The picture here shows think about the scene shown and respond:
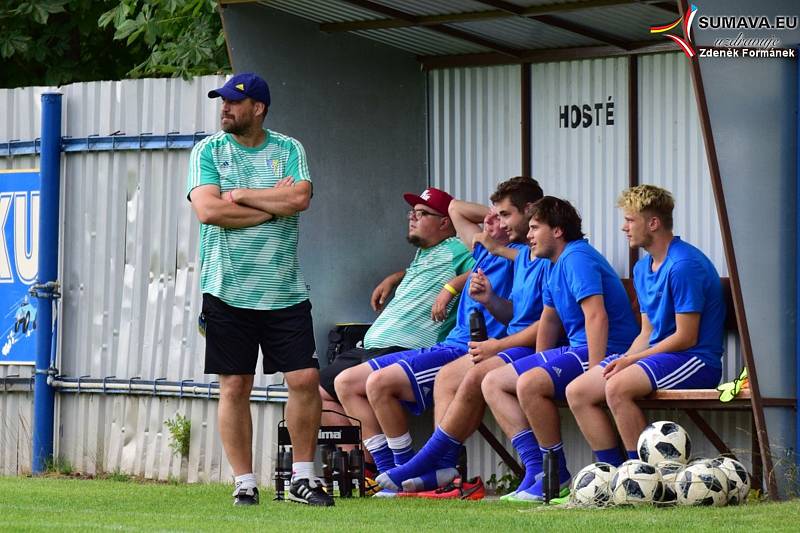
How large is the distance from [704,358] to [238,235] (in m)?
2.48

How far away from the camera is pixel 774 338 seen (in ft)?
29.5

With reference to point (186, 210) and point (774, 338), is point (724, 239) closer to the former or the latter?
point (774, 338)

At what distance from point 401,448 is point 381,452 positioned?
0.17 metres

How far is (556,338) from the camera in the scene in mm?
9977

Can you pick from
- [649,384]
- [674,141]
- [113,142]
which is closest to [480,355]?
[649,384]

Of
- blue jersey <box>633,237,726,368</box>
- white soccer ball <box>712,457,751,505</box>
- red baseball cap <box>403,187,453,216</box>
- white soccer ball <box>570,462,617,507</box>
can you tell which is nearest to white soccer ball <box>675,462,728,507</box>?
white soccer ball <box>712,457,751,505</box>

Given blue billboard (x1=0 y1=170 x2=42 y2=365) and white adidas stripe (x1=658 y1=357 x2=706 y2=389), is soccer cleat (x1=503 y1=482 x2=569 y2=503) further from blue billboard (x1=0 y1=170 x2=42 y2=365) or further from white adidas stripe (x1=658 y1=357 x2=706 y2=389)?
blue billboard (x1=0 y1=170 x2=42 y2=365)

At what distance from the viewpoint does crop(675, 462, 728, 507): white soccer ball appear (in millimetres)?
8414

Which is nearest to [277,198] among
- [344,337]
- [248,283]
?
[248,283]

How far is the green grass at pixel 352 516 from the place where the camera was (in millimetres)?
7656

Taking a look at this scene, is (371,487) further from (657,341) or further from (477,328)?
(657,341)

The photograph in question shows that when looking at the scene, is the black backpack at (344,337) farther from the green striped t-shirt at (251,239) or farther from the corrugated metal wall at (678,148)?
the green striped t-shirt at (251,239)

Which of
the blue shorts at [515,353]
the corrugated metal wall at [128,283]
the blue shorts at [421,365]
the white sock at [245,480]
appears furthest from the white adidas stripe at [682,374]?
the corrugated metal wall at [128,283]

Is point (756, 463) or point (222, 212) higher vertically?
point (222, 212)
